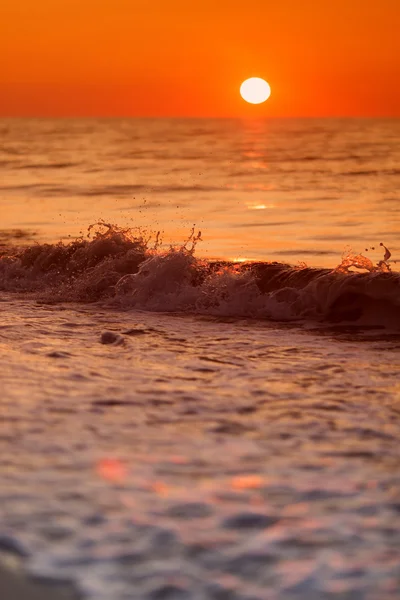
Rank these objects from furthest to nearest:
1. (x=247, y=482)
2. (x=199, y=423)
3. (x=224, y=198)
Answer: (x=224, y=198) → (x=199, y=423) → (x=247, y=482)

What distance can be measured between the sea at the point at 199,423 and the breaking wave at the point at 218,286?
0.03 metres

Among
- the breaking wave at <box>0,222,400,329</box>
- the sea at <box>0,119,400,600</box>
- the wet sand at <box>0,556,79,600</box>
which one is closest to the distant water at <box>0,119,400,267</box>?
the sea at <box>0,119,400,600</box>

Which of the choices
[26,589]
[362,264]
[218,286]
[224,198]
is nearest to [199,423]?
[26,589]

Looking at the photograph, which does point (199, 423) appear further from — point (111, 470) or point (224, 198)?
point (224, 198)

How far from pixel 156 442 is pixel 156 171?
31.5 meters

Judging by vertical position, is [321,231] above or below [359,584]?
above

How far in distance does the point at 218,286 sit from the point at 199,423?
17.2 ft

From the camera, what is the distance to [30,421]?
501cm

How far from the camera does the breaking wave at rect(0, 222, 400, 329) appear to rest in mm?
9484

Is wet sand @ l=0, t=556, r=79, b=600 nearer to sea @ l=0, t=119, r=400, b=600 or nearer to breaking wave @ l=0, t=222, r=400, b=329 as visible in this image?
sea @ l=0, t=119, r=400, b=600

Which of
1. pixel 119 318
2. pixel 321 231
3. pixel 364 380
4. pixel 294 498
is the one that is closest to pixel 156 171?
pixel 321 231

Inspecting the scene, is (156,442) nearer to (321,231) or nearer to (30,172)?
(321,231)

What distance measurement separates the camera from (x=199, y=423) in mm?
5027

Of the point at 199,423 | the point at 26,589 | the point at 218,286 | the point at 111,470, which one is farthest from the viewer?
the point at 218,286
